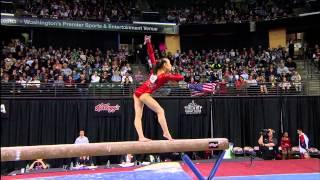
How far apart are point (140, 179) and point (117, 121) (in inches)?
267

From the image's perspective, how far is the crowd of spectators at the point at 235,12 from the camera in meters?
21.5

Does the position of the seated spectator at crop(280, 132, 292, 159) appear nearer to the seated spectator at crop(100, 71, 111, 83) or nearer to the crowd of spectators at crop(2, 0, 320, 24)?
the seated spectator at crop(100, 71, 111, 83)

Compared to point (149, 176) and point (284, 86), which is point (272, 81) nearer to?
point (284, 86)

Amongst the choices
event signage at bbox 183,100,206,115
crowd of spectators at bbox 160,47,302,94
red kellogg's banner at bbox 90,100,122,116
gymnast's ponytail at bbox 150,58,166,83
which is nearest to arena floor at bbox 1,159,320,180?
gymnast's ponytail at bbox 150,58,166,83

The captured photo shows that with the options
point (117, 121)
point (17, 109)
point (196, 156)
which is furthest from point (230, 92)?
point (17, 109)

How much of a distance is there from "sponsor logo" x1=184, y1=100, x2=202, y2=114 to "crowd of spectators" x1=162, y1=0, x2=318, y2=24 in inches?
327

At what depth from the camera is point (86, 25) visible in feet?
64.7

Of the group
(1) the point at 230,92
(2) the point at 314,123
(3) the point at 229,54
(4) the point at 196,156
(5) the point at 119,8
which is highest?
(5) the point at 119,8

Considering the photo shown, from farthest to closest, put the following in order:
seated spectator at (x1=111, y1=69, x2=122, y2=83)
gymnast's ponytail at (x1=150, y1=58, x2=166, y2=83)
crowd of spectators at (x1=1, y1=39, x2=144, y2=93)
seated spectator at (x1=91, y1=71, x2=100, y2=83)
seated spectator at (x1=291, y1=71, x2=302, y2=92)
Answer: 1. seated spectator at (x1=291, y1=71, x2=302, y2=92)
2. seated spectator at (x1=111, y1=69, x2=122, y2=83)
3. seated spectator at (x1=91, y1=71, x2=100, y2=83)
4. crowd of spectators at (x1=1, y1=39, x2=144, y2=93)
5. gymnast's ponytail at (x1=150, y1=58, x2=166, y2=83)

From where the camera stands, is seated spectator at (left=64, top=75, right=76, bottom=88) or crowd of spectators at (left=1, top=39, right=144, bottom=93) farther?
crowd of spectators at (left=1, top=39, right=144, bottom=93)

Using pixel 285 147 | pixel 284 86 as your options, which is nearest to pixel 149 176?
pixel 285 147

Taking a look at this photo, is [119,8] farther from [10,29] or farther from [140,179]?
[140,179]

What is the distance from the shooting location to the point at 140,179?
7.59 m

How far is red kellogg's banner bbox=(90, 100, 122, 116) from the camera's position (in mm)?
14039
